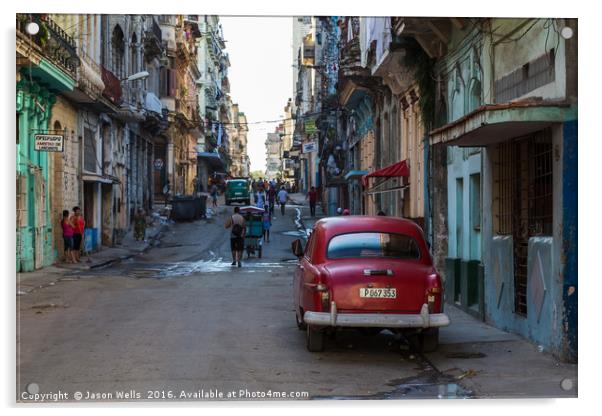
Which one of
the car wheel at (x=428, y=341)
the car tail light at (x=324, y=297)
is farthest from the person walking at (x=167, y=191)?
the car tail light at (x=324, y=297)

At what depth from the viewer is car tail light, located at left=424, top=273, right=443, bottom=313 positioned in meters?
10.9

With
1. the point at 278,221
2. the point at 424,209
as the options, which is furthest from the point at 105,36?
the point at 278,221

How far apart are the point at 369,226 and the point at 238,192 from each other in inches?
1738

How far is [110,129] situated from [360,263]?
20.1 m

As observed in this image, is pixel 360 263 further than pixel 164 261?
No

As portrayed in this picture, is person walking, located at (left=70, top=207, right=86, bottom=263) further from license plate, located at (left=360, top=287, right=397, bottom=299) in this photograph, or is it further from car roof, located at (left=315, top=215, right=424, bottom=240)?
license plate, located at (left=360, top=287, right=397, bottom=299)

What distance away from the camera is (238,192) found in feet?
183

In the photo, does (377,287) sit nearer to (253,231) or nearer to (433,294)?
(433,294)

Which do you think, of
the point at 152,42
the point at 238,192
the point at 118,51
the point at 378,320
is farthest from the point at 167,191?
the point at 378,320

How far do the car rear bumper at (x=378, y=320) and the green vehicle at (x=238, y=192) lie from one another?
45.0 m

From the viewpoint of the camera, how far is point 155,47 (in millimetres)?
40812

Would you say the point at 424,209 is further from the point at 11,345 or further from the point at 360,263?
the point at 11,345

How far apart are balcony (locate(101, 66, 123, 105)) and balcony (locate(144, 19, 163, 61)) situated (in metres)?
8.01

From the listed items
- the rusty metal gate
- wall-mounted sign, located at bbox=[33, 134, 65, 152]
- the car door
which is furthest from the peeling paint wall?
wall-mounted sign, located at bbox=[33, 134, 65, 152]
